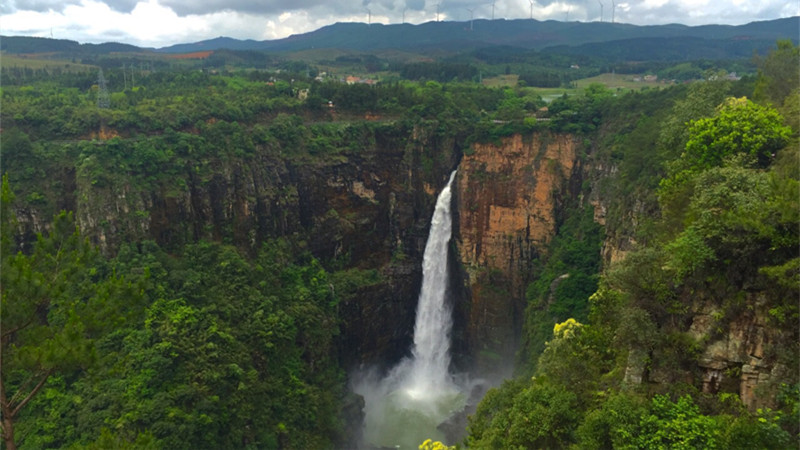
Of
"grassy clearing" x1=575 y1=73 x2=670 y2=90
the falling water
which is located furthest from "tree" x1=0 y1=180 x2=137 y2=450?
"grassy clearing" x1=575 y1=73 x2=670 y2=90

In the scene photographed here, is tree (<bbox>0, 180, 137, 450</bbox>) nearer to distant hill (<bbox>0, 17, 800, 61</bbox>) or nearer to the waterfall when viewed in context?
the waterfall

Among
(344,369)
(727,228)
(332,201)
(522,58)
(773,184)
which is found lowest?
(344,369)

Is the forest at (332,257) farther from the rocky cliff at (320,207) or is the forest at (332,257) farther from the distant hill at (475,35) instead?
the distant hill at (475,35)

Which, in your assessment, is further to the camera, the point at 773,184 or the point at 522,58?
the point at 522,58

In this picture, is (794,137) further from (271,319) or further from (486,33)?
(486,33)

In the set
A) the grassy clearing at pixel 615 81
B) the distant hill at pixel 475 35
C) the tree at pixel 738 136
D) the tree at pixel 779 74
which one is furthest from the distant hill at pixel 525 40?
the tree at pixel 738 136

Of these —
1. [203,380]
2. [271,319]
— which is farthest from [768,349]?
[271,319]

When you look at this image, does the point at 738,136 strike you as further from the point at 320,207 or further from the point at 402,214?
the point at 320,207
